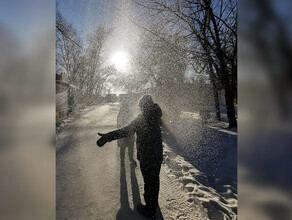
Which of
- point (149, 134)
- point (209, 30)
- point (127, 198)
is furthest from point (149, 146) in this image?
point (209, 30)

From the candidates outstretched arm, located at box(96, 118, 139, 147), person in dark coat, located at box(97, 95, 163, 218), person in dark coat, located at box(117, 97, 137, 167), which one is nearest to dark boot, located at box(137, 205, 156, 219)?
person in dark coat, located at box(97, 95, 163, 218)

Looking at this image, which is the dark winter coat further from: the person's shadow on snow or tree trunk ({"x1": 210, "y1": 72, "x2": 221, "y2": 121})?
tree trunk ({"x1": 210, "y1": 72, "x2": 221, "y2": 121})

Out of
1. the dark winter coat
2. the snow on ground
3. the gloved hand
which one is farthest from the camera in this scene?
the snow on ground

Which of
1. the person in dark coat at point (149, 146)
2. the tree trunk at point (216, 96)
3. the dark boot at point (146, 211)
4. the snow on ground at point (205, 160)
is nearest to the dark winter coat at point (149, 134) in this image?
the person in dark coat at point (149, 146)

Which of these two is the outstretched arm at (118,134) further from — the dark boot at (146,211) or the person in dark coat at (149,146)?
the dark boot at (146,211)

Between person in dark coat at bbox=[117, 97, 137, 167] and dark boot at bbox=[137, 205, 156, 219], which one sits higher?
person in dark coat at bbox=[117, 97, 137, 167]

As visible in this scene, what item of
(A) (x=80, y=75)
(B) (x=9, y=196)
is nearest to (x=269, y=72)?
(B) (x=9, y=196)

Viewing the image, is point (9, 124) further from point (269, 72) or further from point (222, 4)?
point (222, 4)

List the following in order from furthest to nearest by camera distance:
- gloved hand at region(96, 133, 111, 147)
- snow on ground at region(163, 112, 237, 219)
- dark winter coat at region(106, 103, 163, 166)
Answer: snow on ground at region(163, 112, 237, 219)
dark winter coat at region(106, 103, 163, 166)
gloved hand at region(96, 133, 111, 147)

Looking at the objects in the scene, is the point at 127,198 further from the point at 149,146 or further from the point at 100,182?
the point at 149,146

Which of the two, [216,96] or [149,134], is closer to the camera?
[149,134]

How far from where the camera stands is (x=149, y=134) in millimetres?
1035

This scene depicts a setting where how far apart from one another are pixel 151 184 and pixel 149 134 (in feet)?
1.07

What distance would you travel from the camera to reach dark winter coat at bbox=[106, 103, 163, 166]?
40.6 inches
